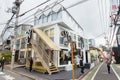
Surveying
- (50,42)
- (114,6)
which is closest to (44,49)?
(50,42)

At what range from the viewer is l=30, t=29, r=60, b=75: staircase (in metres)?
14.7

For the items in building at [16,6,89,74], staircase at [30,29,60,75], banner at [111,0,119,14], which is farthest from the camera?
banner at [111,0,119,14]

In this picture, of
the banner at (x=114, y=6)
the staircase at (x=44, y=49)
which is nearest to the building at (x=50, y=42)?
the staircase at (x=44, y=49)

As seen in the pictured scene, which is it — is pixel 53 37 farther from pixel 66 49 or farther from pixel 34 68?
pixel 34 68

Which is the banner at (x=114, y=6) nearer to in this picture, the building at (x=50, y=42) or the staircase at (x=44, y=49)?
the building at (x=50, y=42)

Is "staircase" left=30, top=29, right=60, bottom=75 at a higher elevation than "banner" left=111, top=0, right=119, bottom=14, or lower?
lower

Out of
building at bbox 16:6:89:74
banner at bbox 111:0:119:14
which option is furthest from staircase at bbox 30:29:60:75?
banner at bbox 111:0:119:14

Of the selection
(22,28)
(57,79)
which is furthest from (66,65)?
(22,28)

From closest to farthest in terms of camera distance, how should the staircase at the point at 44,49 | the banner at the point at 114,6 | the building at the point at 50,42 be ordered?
the staircase at the point at 44,49
the building at the point at 50,42
the banner at the point at 114,6

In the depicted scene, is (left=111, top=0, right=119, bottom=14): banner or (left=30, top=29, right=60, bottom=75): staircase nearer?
(left=30, top=29, right=60, bottom=75): staircase

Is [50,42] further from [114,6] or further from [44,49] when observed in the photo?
[114,6]

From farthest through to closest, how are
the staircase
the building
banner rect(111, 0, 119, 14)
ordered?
banner rect(111, 0, 119, 14), the building, the staircase

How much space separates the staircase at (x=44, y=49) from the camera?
14.7 m

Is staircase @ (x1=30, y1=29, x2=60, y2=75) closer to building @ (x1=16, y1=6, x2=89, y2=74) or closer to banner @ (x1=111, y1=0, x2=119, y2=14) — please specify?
building @ (x1=16, y1=6, x2=89, y2=74)
